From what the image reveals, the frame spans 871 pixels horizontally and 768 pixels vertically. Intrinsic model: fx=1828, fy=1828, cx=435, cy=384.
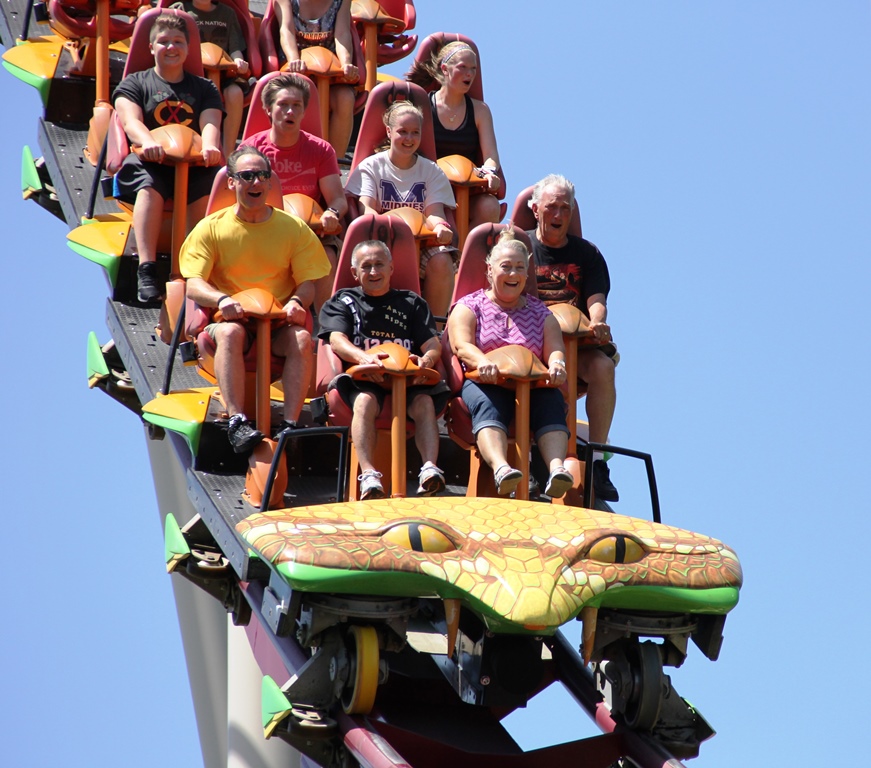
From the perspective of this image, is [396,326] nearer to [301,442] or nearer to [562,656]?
[301,442]

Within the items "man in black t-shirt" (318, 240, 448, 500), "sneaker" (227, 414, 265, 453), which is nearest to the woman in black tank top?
"man in black t-shirt" (318, 240, 448, 500)

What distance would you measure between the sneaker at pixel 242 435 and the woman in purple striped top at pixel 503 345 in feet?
2.66

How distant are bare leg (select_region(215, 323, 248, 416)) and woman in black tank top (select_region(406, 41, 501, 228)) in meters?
2.44

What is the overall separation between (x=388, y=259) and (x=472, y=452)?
31.9 inches

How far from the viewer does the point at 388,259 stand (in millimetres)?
7039

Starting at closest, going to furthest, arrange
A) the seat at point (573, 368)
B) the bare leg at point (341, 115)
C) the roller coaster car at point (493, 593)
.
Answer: the roller coaster car at point (493, 593)
the seat at point (573, 368)
the bare leg at point (341, 115)

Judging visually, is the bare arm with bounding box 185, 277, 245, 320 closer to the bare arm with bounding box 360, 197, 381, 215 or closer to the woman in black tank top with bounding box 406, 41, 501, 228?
the bare arm with bounding box 360, 197, 381, 215

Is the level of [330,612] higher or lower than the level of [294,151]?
lower

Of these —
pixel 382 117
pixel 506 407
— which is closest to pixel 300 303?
pixel 506 407

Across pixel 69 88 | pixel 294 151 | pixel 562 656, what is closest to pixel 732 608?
pixel 562 656

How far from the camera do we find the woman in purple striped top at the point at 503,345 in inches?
270

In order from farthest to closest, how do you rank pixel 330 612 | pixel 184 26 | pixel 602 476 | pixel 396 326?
1. pixel 184 26
2. pixel 602 476
3. pixel 396 326
4. pixel 330 612

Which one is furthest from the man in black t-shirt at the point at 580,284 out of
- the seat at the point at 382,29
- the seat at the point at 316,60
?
the seat at the point at 382,29

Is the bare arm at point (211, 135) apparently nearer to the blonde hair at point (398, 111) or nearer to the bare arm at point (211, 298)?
the blonde hair at point (398, 111)
